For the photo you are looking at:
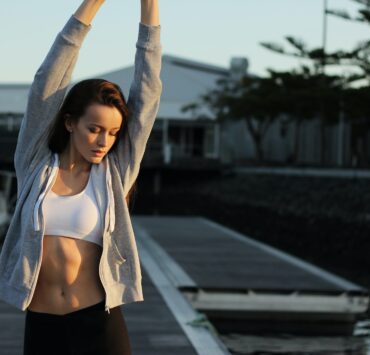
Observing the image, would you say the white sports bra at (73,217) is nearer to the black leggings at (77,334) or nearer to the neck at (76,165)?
the neck at (76,165)

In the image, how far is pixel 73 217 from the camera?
8.93 ft

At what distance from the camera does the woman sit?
272 cm

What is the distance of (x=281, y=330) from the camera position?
983 cm

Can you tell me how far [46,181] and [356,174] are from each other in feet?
93.6

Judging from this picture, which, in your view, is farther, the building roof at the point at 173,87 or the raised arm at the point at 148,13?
the building roof at the point at 173,87

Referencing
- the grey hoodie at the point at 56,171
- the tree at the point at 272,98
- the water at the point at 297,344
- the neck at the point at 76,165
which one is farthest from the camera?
the tree at the point at 272,98

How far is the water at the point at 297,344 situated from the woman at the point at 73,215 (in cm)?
610

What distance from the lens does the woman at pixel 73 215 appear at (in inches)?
107

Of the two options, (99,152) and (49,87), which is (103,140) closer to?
(99,152)

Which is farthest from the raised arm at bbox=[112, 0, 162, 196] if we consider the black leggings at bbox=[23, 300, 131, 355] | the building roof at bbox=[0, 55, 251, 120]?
the building roof at bbox=[0, 55, 251, 120]

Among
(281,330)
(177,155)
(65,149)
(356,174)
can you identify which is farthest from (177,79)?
(65,149)

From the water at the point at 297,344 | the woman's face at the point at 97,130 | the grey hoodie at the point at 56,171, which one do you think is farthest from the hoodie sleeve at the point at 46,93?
the water at the point at 297,344

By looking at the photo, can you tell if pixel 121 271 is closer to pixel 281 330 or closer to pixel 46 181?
pixel 46 181

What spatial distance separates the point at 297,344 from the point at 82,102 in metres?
6.85
